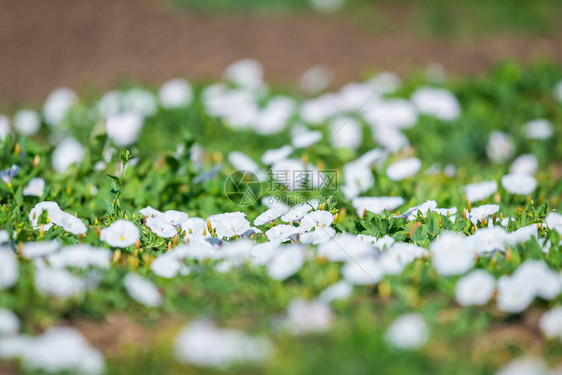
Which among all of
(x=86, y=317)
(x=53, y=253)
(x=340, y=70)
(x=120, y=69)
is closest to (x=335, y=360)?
(x=86, y=317)

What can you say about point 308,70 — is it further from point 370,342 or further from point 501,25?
point 370,342

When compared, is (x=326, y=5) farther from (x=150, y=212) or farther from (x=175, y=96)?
(x=150, y=212)

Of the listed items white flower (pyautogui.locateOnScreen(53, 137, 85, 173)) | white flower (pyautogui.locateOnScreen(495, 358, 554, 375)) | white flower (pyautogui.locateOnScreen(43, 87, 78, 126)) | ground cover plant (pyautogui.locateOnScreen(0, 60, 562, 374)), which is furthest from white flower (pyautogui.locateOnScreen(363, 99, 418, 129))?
white flower (pyautogui.locateOnScreen(495, 358, 554, 375))

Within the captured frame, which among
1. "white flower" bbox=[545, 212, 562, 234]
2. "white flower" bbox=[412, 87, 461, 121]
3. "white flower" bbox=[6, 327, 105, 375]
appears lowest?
"white flower" bbox=[412, 87, 461, 121]

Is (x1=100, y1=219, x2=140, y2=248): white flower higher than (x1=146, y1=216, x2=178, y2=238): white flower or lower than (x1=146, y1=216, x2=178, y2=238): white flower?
higher

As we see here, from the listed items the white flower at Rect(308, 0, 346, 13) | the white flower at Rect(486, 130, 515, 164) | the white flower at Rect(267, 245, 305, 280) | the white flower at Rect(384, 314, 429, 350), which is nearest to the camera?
the white flower at Rect(384, 314, 429, 350)

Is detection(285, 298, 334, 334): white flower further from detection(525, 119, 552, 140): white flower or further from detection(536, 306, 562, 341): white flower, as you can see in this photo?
detection(525, 119, 552, 140): white flower

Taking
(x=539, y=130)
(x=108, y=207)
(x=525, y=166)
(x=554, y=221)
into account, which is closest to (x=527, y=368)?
(x=554, y=221)

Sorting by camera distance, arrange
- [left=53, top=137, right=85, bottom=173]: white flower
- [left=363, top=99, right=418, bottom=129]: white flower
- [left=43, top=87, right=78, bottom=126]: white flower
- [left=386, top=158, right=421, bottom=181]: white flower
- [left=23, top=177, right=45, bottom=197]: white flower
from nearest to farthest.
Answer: [left=23, top=177, right=45, bottom=197]: white flower, [left=386, top=158, right=421, bottom=181]: white flower, [left=53, top=137, right=85, bottom=173]: white flower, [left=363, top=99, right=418, bottom=129]: white flower, [left=43, top=87, right=78, bottom=126]: white flower
